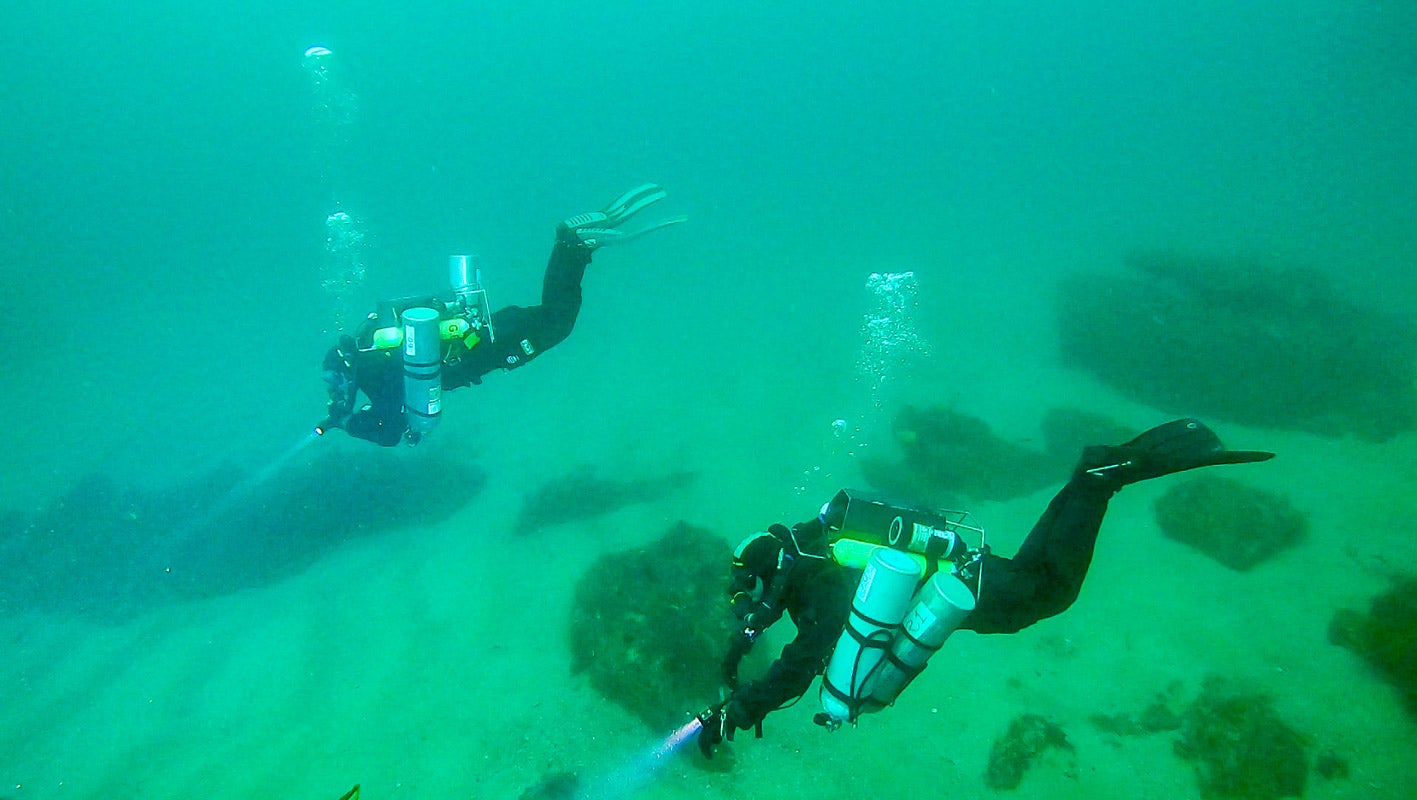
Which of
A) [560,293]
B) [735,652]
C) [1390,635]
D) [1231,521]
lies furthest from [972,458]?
[735,652]

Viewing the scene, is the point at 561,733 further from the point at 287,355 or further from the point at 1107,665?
the point at 287,355

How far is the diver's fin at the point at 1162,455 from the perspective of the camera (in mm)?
4402

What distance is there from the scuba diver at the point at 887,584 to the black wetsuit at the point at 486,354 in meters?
4.92

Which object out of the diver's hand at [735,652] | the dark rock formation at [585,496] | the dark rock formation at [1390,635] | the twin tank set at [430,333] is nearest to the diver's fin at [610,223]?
the twin tank set at [430,333]

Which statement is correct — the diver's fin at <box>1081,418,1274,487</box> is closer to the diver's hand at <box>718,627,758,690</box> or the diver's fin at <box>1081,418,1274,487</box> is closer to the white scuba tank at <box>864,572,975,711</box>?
the white scuba tank at <box>864,572,975,711</box>

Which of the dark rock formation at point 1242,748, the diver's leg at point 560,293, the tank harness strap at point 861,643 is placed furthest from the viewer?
the diver's leg at point 560,293

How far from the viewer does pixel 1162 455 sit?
4477 mm

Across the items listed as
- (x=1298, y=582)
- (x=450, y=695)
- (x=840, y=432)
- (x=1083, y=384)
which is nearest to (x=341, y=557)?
(x=450, y=695)

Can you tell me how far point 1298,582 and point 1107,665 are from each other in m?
3.26

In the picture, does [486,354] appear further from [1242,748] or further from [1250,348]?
[1250,348]

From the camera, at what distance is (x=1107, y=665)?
7621 mm

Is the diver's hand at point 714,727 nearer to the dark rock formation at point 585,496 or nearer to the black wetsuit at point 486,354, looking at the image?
the black wetsuit at point 486,354

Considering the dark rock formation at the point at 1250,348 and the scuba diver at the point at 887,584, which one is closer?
the scuba diver at the point at 887,584

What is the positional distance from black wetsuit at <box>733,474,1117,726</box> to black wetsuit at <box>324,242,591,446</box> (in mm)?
4977
